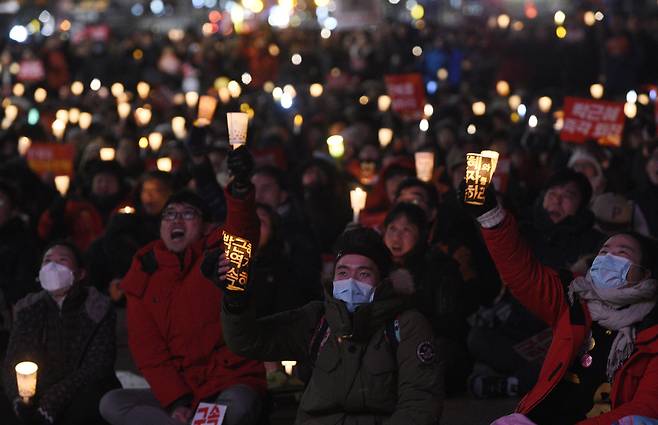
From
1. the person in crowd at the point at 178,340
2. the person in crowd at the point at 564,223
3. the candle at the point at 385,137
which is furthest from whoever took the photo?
the candle at the point at 385,137

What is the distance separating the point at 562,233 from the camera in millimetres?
7867

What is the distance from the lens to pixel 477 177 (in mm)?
4957

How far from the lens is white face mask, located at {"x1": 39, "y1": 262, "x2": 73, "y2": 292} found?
6.93 metres

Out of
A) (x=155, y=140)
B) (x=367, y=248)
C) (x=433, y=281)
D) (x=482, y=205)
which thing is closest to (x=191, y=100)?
(x=155, y=140)

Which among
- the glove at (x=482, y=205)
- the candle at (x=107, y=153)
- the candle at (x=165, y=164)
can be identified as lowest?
the glove at (x=482, y=205)

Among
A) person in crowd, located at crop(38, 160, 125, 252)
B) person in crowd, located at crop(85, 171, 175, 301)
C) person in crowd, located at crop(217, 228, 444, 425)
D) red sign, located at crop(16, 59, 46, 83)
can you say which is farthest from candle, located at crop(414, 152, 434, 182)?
red sign, located at crop(16, 59, 46, 83)

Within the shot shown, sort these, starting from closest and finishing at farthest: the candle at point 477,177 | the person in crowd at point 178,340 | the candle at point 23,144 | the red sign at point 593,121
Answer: the candle at point 477,177 → the person in crowd at point 178,340 → the red sign at point 593,121 → the candle at point 23,144

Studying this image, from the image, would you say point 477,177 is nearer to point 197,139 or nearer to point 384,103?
point 197,139

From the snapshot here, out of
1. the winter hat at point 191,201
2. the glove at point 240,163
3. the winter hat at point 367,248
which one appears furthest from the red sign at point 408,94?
the glove at point 240,163

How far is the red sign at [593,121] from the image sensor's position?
473 inches

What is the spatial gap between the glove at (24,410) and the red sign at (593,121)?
6599 millimetres

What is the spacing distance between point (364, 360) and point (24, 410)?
206 cm

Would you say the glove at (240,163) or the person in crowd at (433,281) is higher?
the glove at (240,163)

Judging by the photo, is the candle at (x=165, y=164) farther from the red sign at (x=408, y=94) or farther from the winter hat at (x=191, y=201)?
the red sign at (x=408, y=94)
